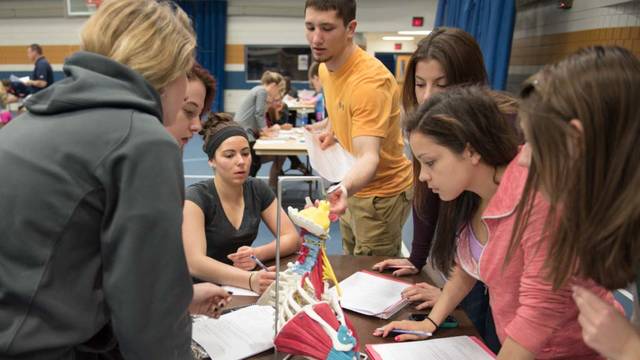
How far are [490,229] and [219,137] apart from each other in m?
1.34

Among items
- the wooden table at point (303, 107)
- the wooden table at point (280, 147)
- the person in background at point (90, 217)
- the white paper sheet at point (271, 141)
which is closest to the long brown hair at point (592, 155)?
the person in background at point (90, 217)

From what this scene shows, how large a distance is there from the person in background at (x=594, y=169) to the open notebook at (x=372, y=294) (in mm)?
660

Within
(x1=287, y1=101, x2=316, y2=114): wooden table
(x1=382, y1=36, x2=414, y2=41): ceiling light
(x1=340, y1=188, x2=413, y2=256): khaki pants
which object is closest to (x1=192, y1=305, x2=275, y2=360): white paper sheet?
(x1=340, y1=188, x2=413, y2=256): khaki pants

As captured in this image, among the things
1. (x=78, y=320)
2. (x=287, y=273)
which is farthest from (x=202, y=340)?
(x=78, y=320)

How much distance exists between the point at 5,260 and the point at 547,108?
954 mm

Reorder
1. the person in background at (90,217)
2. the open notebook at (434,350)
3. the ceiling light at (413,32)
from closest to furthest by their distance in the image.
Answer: the person in background at (90,217) < the open notebook at (434,350) < the ceiling light at (413,32)

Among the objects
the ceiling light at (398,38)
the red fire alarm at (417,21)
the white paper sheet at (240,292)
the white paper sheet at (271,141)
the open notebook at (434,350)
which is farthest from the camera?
the ceiling light at (398,38)

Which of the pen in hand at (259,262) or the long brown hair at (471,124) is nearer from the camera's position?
the long brown hair at (471,124)

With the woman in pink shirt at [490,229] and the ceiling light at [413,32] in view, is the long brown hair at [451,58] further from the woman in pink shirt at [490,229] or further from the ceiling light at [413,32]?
the ceiling light at [413,32]

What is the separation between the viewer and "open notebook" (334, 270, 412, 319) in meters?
1.47

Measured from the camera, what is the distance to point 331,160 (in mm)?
2137

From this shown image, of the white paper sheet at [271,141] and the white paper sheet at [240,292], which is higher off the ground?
the white paper sheet at [240,292]

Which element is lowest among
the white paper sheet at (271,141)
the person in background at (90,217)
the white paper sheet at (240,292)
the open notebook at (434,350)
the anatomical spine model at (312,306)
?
the white paper sheet at (271,141)

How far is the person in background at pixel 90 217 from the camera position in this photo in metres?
0.74
